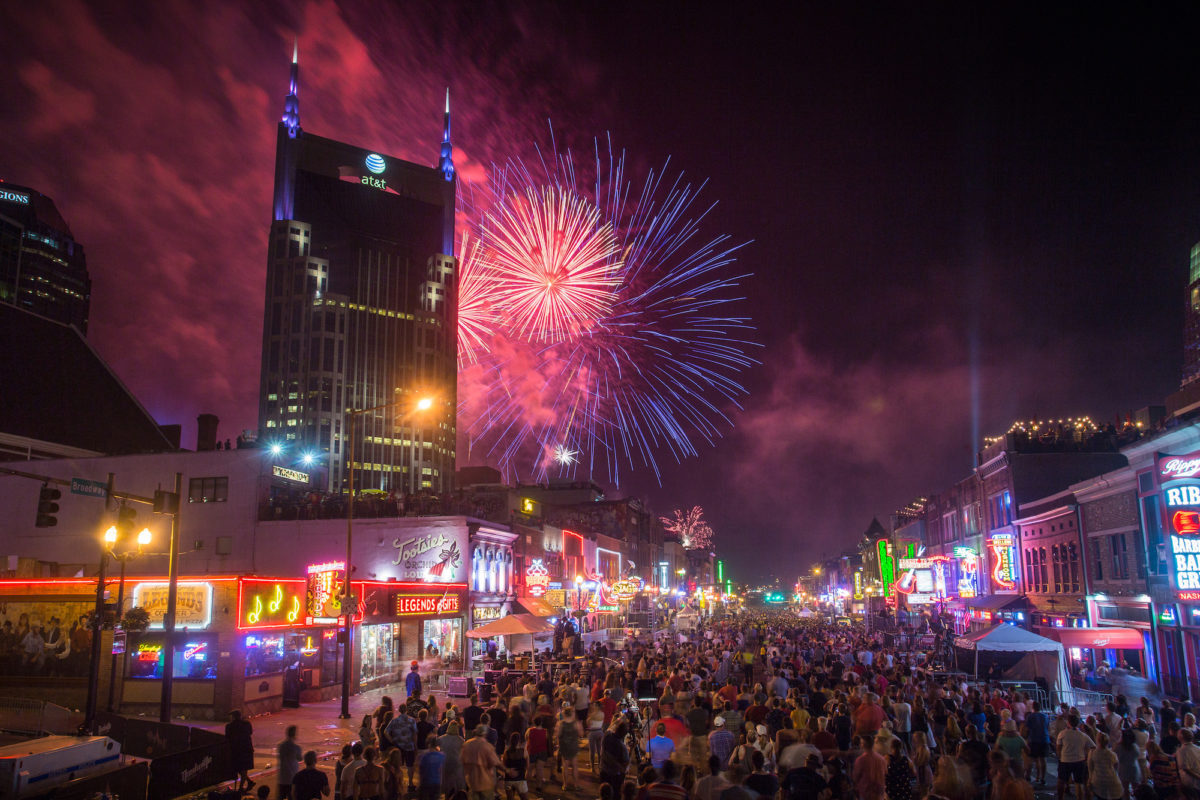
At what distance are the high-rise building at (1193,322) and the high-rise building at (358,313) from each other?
109m

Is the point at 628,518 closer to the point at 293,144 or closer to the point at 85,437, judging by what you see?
the point at 85,437

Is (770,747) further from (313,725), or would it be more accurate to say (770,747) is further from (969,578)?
(969,578)

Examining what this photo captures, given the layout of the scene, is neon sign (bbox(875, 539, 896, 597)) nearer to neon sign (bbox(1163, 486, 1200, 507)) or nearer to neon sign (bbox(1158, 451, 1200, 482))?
neon sign (bbox(1158, 451, 1200, 482))

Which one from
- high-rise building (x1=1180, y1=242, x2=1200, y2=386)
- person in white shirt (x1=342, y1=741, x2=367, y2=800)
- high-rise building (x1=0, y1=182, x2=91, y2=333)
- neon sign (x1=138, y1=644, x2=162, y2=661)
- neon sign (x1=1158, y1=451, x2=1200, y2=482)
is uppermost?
high-rise building (x1=0, y1=182, x2=91, y2=333)

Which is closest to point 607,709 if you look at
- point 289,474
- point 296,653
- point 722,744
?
point 722,744

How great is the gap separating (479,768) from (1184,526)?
81.5ft

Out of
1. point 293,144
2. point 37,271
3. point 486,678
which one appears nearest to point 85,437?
point 486,678

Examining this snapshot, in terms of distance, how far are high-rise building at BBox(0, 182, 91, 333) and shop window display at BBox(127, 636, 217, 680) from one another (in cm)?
Answer: 17772

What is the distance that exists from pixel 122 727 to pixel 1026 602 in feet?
142

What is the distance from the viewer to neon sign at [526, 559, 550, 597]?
47.6 metres

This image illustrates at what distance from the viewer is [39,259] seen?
7264 inches

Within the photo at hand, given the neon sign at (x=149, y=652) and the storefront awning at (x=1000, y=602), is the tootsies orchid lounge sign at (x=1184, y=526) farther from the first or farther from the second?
→ the neon sign at (x=149, y=652)

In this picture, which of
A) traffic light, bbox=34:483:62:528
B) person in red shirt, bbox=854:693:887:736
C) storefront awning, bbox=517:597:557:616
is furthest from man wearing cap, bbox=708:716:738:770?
storefront awning, bbox=517:597:557:616

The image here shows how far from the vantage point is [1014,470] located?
165 feet
